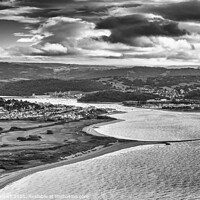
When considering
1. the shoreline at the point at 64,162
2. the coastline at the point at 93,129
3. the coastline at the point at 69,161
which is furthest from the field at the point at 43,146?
the coastline at the point at 93,129

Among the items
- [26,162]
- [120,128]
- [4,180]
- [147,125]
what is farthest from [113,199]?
[147,125]

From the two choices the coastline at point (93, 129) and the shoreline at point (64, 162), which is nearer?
the shoreline at point (64, 162)

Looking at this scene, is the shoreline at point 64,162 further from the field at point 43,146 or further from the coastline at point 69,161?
the field at point 43,146

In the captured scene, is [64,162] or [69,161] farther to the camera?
[69,161]

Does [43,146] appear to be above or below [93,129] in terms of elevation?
above

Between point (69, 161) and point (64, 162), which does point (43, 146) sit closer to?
point (69, 161)

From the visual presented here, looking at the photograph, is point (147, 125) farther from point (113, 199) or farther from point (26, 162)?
point (113, 199)

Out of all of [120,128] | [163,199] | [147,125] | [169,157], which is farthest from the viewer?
[147,125]

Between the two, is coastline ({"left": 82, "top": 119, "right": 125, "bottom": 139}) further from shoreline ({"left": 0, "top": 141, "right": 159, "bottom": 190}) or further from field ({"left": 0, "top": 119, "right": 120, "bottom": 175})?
shoreline ({"left": 0, "top": 141, "right": 159, "bottom": 190})

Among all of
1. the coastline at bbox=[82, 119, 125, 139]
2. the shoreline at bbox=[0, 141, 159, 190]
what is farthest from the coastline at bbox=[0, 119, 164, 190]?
the coastline at bbox=[82, 119, 125, 139]

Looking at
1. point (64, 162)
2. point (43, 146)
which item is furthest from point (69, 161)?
point (43, 146)

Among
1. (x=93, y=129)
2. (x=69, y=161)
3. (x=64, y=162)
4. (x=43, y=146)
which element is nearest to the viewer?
(x=64, y=162)
